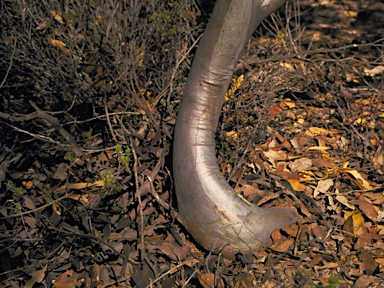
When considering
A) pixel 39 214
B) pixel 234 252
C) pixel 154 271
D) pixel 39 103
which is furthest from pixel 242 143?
pixel 39 103

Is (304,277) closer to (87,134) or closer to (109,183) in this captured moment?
(109,183)

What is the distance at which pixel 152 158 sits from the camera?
12.2 feet

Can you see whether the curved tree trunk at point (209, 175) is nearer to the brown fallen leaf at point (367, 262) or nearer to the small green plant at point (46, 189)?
the brown fallen leaf at point (367, 262)

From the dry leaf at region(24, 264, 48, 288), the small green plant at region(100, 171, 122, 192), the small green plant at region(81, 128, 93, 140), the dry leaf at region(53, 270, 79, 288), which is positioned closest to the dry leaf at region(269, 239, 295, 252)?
the small green plant at region(100, 171, 122, 192)

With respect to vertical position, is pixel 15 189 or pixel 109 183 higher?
pixel 109 183

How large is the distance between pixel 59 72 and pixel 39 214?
112 centimetres

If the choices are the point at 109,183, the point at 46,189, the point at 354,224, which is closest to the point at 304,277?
the point at 354,224

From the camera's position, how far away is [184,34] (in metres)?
4.54

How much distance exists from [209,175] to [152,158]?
0.53m

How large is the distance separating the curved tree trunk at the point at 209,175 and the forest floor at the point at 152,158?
0.12m

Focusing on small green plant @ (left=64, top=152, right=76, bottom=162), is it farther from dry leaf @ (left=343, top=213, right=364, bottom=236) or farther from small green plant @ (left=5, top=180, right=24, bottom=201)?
dry leaf @ (left=343, top=213, right=364, bottom=236)

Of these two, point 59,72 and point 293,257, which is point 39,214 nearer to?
point 59,72

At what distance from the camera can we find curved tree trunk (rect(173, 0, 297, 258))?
10.7 ft

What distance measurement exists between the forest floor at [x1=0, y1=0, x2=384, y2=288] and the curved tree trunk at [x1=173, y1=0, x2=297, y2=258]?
0.12 meters
